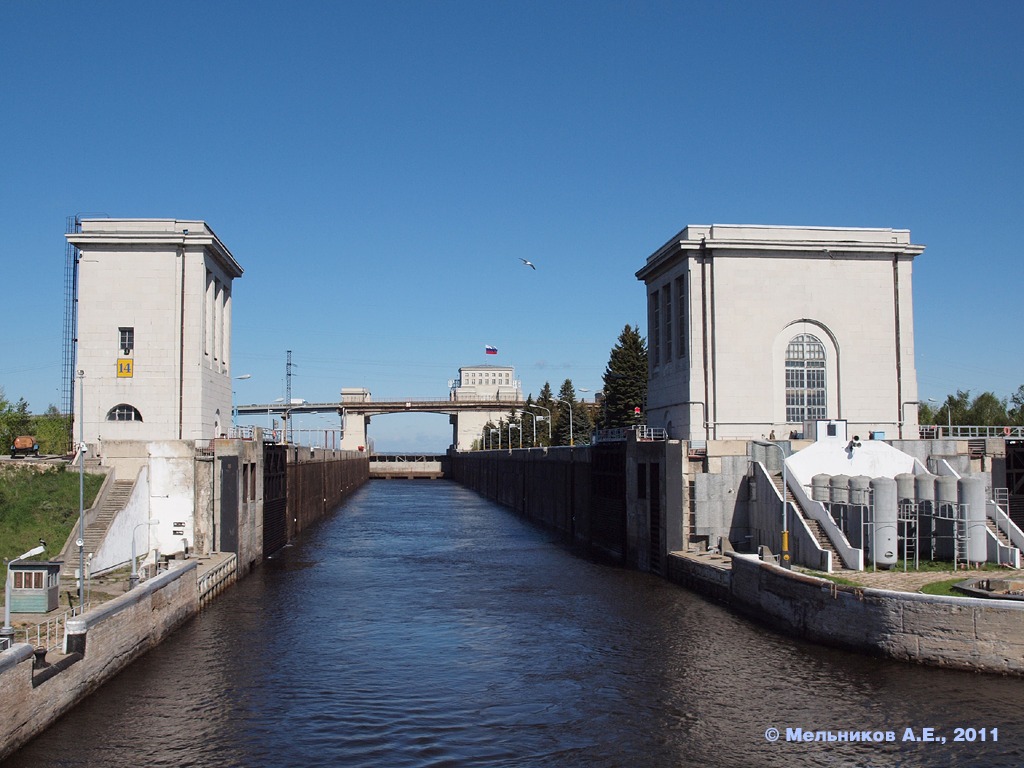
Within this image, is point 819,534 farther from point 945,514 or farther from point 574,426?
point 574,426

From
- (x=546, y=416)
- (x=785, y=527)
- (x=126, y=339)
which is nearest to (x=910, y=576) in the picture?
(x=785, y=527)

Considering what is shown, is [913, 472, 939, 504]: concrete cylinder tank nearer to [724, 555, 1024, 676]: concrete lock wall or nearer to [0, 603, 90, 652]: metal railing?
[724, 555, 1024, 676]: concrete lock wall

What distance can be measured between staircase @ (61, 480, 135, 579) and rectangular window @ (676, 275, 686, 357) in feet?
88.2

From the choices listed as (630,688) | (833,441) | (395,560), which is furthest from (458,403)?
(630,688)

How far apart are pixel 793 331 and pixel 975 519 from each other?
719 inches

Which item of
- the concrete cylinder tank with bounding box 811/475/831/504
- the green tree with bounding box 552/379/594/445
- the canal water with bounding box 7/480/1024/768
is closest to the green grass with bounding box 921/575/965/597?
the canal water with bounding box 7/480/1024/768

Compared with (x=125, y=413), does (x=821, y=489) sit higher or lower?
lower

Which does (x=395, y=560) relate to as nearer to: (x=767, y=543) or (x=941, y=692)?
(x=767, y=543)

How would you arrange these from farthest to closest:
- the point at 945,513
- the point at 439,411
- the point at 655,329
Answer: the point at 439,411, the point at 655,329, the point at 945,513

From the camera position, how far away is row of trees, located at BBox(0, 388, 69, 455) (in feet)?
211

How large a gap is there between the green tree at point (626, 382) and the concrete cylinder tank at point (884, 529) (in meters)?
55.0

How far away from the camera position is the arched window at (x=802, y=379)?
152 ft

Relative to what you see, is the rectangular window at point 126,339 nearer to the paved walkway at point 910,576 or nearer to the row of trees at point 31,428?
the row of trees at point 31,428

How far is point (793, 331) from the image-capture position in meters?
46.3
